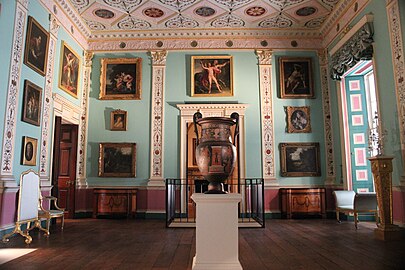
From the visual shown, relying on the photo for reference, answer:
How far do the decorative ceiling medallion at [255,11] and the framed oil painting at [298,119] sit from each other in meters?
2.87

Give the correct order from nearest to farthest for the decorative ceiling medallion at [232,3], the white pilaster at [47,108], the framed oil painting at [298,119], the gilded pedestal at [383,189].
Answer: the gilded pedestal at [383,189]
the white pilaster at [47,108]
the decorative ceiling medallion at [232,3]
the framed oil painting at [298,119]

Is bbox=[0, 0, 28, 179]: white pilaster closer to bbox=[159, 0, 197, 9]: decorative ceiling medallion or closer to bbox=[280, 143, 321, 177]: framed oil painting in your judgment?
bbox=[159, 0, 197, 9]: decorative ceiling medallion

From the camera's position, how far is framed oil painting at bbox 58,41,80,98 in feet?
27.7

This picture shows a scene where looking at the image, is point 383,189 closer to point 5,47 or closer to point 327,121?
point 327,121

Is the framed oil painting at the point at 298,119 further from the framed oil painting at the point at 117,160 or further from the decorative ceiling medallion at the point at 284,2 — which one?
the framed oil painting at the point at 117,160

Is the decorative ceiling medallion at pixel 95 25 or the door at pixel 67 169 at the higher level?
the decorative ceiling medallion at pixel 95 25

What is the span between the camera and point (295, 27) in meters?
9.86

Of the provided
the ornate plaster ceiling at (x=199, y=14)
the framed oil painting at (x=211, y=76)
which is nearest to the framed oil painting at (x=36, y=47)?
the ornate plaster ceiling at (x=199, y=14)

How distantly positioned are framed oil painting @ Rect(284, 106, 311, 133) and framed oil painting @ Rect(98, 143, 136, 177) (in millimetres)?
4773

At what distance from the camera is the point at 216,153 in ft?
11.6

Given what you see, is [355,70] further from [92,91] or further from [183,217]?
[92,91]

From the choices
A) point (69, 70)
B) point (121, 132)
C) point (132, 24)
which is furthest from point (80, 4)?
point (121, 132)

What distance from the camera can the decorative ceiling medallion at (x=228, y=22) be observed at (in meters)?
9.37

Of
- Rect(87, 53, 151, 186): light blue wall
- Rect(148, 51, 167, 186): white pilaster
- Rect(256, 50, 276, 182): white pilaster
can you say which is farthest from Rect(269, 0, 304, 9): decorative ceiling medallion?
Rect(87, 53, 151, 186): light blue wall
